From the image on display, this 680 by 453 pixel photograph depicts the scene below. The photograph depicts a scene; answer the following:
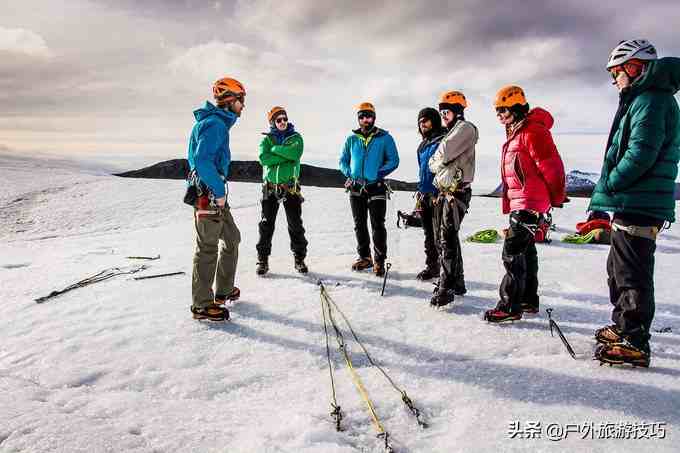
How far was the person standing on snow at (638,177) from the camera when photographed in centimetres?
303

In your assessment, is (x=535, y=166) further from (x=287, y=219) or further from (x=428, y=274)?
(x=287, y=219)

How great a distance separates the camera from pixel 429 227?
18.9 feet

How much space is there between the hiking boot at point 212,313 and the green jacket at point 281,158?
88.7 inches

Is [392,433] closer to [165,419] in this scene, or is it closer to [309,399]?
[309,399]

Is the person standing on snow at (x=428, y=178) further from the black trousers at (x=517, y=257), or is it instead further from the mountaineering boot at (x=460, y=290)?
the black trousers at (x=517, y=257)

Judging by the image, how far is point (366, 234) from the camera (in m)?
6.47

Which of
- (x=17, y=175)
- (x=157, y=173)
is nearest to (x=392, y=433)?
(x=17, y=175)

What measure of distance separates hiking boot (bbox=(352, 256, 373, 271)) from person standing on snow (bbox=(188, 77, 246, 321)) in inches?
94.5

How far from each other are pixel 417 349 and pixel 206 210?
2550mm

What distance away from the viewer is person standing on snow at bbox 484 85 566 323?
3.80 meters

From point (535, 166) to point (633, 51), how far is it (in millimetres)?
1142

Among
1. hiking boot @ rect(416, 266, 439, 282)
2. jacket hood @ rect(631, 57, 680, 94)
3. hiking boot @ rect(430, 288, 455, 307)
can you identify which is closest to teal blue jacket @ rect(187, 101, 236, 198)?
hiking boot @ rect(430, 288, 455, 307)

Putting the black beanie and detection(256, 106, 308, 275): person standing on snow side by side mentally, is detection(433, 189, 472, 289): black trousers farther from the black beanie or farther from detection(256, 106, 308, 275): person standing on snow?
detection(256, 106, 308, 275): person standing on snow

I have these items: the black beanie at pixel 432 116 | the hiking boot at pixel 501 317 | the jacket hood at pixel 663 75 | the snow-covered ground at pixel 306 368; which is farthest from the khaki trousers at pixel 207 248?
the jacket hood at pixel 663 75
